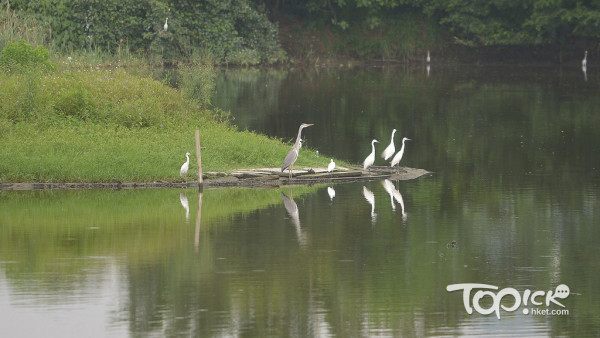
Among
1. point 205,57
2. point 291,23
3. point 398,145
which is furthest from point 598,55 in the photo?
point 398,145

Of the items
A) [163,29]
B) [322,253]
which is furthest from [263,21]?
[322,253]

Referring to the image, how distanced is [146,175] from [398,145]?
450 inches

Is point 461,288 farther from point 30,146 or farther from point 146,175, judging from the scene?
point 30,146

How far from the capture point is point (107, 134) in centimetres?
2670

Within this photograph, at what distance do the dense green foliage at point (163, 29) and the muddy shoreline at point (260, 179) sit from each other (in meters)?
36.3

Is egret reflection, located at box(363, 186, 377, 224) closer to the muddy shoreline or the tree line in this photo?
the muddy shoreline

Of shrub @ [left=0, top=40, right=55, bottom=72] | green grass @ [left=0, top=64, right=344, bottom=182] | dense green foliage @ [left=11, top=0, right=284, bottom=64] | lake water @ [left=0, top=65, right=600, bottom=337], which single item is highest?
dense green foliage @ [left=11, top=0, right=284, bottom=64]

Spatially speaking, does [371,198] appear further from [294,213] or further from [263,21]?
[263,21]

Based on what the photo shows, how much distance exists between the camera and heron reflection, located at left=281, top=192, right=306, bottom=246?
1869cm

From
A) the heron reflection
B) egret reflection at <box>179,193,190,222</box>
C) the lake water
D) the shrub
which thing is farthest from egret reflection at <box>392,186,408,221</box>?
the shrub

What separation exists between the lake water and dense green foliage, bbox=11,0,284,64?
1321 inches

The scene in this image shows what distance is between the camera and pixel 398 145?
33.8 m

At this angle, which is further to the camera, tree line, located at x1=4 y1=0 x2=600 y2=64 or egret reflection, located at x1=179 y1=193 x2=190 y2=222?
tree line, located at x1=4 y1=0 x2=600 y2=64

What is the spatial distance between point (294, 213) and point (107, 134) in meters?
7.31
